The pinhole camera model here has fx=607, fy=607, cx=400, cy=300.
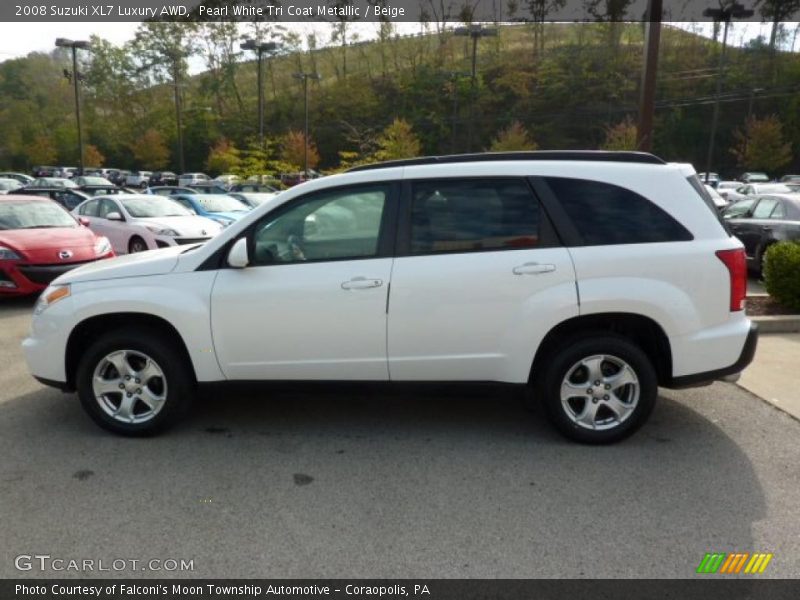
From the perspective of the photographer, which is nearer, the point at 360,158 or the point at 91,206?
the point at 91,206

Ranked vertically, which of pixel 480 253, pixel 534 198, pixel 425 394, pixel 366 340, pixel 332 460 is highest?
pixel 534 198

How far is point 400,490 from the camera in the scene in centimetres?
337

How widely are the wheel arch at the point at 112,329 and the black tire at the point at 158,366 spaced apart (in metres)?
0.03

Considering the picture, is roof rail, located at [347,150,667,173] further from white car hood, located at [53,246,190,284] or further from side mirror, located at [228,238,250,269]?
white car hood, located at [53,246,190,284]

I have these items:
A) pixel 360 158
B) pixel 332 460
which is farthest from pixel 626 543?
pixel 360 158

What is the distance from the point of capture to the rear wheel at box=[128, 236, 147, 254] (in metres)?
11.0

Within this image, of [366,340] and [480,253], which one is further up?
[480,253]

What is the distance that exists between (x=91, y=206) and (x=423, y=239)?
36.1 ft

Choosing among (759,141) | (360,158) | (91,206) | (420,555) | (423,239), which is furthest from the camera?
(759,141)

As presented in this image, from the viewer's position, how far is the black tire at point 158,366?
394cm

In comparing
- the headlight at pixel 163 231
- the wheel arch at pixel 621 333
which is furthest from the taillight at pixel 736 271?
the headlight at pixel 163 231

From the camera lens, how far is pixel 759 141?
161ft

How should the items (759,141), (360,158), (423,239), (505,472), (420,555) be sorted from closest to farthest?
(420,555) → (505,472) → (423,239) → (360,158) → (759,141)

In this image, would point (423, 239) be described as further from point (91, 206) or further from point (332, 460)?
point (91, 206)
